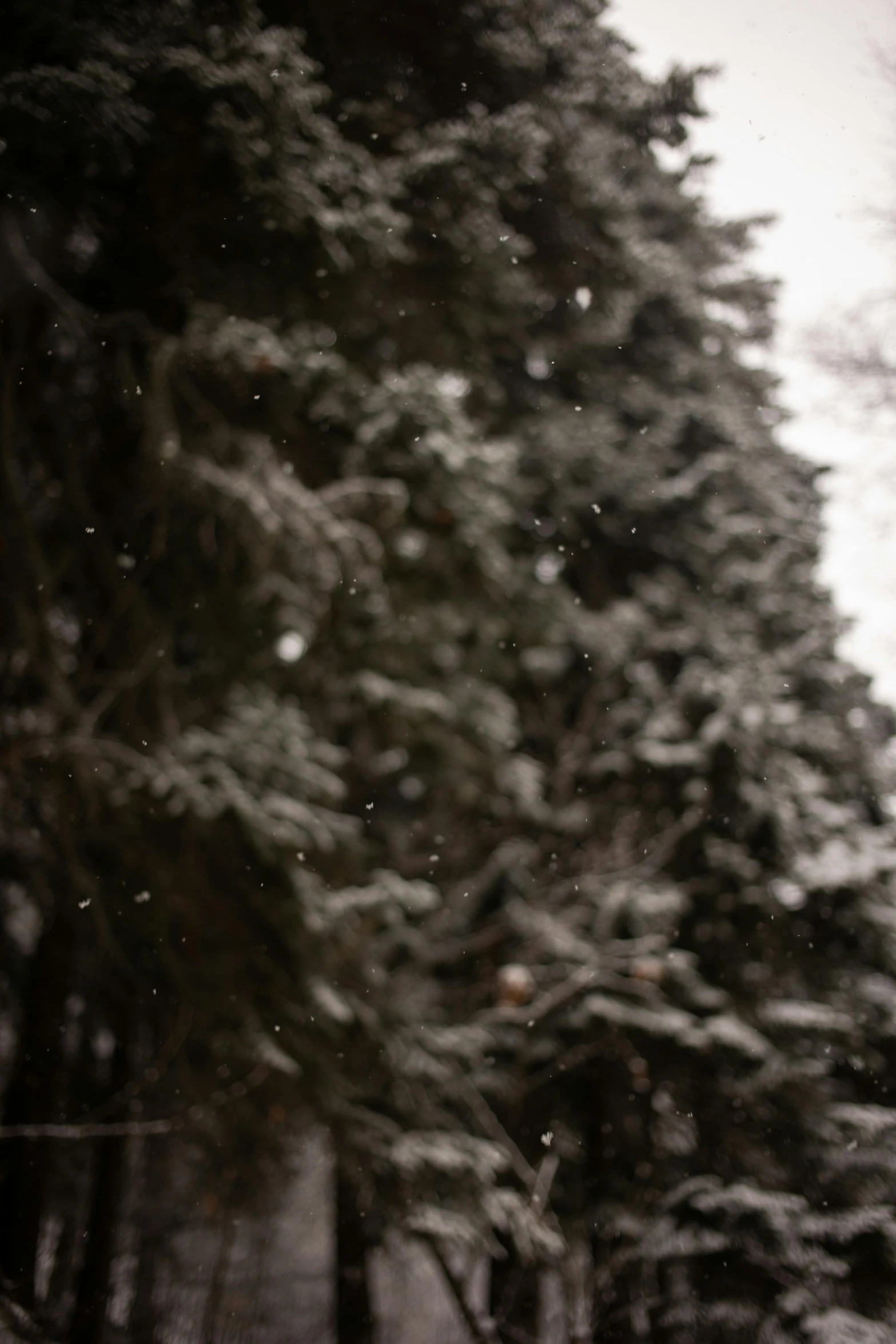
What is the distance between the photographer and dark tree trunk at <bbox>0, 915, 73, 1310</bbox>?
214 centimetres

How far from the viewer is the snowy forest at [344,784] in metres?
2.22

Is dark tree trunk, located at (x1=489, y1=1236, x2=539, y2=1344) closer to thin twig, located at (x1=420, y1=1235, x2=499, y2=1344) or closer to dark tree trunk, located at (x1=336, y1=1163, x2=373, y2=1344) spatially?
thin twig, located at (x1=420, y1=1235, x2=499, y2=1344)

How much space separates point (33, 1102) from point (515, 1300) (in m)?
1.76

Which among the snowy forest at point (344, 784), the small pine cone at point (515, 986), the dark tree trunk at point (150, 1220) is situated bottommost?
the dark tree trunk at point (150, 1220)

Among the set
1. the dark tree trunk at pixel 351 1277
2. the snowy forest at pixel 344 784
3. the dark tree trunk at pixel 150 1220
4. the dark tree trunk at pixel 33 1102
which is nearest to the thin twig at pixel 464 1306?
the snowy forest at pixel 344 784

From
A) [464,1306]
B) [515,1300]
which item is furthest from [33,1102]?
[515,1300]

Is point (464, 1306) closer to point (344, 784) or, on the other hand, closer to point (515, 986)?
point (515, 986)

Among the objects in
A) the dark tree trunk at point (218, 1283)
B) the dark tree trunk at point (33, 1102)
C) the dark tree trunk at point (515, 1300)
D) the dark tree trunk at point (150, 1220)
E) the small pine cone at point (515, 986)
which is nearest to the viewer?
the dark tree trunk at point (33, 1102)

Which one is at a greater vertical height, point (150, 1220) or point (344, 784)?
point (344, 784)

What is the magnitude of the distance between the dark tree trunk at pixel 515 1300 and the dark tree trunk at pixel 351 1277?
44 centimetres

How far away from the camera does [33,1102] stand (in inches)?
88.3

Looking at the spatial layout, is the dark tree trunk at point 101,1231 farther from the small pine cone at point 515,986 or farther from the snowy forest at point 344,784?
the small pine cone at point 515,986

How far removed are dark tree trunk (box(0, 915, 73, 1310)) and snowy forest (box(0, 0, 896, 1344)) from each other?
2 centimetres

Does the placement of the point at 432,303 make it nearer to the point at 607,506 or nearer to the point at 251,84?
the point at 251,84
